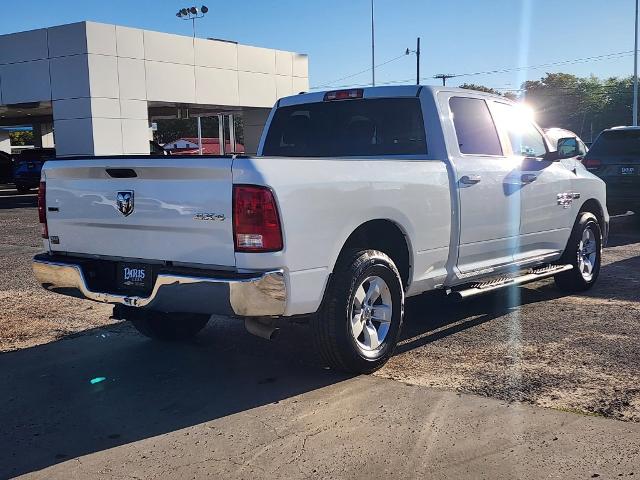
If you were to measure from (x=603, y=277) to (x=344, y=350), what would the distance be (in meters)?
4.83

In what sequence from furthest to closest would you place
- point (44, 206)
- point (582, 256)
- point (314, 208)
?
point (582, 256), point (44, 206), point (314, 208)

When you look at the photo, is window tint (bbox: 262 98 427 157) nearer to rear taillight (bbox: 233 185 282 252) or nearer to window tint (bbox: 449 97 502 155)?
window tint (bbox: 449 97 502 155)

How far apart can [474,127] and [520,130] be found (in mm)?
886

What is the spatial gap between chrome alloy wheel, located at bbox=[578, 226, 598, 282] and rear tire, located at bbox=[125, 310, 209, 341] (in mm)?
4018

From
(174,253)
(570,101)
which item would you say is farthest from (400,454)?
(570,101)

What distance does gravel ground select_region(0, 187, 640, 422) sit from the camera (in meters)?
4.48

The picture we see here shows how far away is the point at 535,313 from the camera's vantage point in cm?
652

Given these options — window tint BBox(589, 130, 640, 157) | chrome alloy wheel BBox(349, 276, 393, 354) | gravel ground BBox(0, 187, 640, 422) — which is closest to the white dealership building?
window tint BBox(589, 130, 640, 157)

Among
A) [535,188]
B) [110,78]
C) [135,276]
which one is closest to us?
[135,276]

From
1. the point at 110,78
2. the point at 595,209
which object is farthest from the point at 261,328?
the point at 110,78

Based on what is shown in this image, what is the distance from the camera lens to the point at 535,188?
652cm

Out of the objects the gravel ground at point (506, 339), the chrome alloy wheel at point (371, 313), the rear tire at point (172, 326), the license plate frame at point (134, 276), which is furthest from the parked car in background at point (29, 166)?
the chrome alloy wheel at point (371, 313)

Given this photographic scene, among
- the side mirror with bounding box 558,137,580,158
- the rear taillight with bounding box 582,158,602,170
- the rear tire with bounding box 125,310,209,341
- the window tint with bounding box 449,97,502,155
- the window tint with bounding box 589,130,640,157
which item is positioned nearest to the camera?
the rear tire with bounding box 125,310,209,341

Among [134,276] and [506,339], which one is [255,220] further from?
[506,339]
